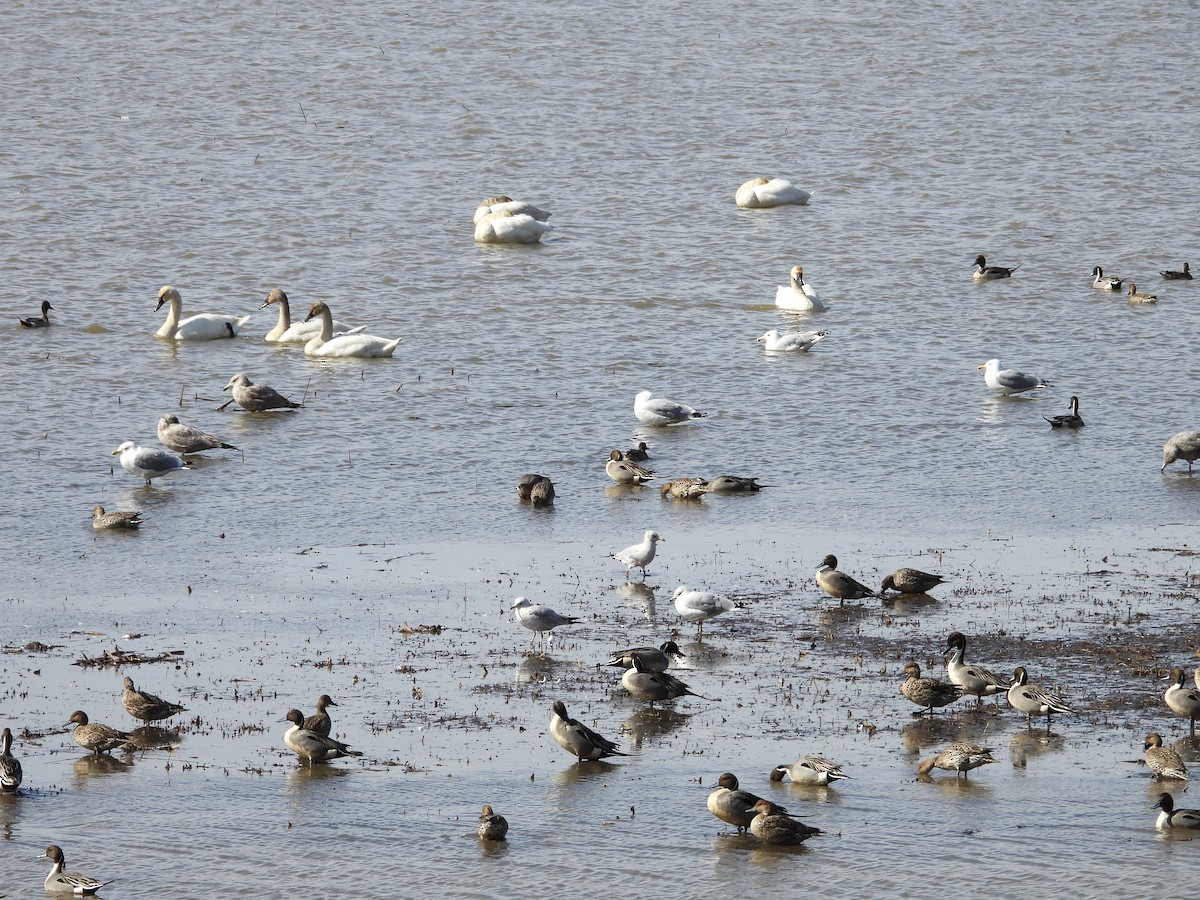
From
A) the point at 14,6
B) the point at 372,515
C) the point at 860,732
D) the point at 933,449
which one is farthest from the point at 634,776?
the point at 14,6

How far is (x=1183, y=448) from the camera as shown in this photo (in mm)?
20844

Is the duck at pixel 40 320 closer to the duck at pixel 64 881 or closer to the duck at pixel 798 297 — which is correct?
the duck at pixel 798 297

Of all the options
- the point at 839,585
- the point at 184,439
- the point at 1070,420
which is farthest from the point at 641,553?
the point at 1070,420

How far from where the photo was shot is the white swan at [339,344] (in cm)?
2683

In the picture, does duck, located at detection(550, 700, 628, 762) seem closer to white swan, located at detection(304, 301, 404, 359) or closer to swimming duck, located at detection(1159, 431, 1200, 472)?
swimming duck, located at detection(1159, 431, 1200, 472)

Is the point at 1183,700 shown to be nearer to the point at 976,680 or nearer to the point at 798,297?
the point at 976,680

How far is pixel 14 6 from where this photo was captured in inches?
1879

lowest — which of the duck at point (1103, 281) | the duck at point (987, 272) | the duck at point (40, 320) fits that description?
the duck at point (40, 320)

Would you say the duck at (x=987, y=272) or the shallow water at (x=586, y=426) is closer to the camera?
the shallow water at (x=586, y=426)

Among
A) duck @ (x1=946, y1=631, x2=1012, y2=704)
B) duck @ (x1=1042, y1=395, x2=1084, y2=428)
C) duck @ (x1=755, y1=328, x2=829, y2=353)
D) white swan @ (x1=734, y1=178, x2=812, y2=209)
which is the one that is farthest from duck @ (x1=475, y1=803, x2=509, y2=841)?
white swan @ (x1=734, y1=178, x2=812, y2=209)

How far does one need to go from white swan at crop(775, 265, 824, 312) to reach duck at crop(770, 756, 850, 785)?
18.2m

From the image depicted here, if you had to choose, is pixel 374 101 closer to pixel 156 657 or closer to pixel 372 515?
pixel 372 515

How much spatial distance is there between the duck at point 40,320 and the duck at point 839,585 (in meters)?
16.2

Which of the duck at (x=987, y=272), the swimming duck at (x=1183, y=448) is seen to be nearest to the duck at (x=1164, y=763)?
the swimming duck at (x=1183, y=448)
